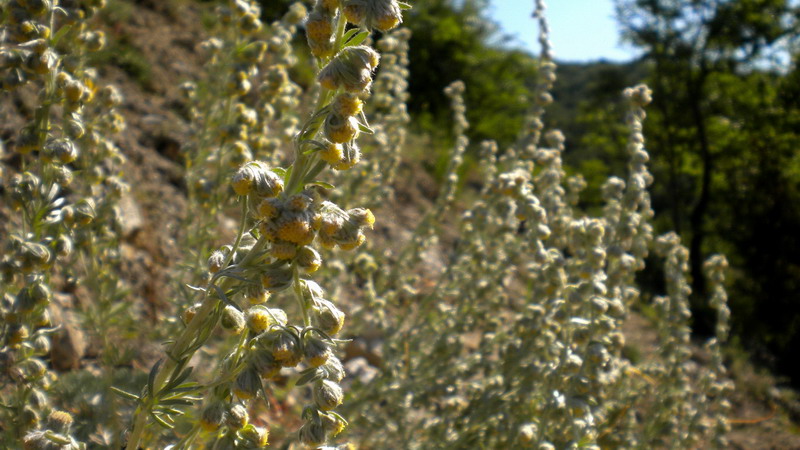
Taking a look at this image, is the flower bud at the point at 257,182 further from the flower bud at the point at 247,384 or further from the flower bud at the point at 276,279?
the flower bud at the point at 247,384

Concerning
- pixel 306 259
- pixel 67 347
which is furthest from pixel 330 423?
pixel 67 347

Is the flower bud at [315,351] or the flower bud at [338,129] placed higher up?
the flower bud at [338,129]

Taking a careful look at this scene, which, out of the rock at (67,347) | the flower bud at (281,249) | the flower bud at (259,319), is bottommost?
the rock at (67,347)

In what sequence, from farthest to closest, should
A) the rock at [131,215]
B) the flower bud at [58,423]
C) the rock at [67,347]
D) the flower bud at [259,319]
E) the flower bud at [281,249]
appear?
the rock at [131,215] → the rock at [67,347] → the flower bud at [58,423] → the flower bud at [259,319] → the flower bud at [281,249]

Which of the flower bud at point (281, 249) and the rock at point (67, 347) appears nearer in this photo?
the flower bud at point (281, 249)

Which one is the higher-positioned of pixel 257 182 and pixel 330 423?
pixel 257 182

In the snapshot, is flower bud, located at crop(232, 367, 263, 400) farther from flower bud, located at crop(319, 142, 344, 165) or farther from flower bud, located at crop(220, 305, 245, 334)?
flower bud, located at crop(319, 142, 344, 165)

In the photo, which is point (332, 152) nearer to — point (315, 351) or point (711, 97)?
point (315, 351)

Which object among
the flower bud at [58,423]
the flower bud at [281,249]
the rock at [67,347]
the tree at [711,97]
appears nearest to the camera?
the flower bud at [281,249]

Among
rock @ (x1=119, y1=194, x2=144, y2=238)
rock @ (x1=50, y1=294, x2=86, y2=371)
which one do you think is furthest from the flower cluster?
rock @ (x1=119, y1=194, x2=144, y2=238)

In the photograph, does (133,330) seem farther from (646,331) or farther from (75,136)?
(646,331)

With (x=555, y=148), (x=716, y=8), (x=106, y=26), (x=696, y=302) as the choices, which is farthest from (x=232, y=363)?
(x=716, y=8)

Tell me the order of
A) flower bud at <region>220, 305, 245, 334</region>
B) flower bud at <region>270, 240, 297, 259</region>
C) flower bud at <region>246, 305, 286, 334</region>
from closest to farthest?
flower bud at <region>270, 240, 297, 259</region>, flower bud at <region>246, 305, 286, 334</region>, flower bud at <region>220, 305, 245, 334</region>

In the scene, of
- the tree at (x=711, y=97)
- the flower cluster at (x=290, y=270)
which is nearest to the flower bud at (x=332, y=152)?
the flower cluster at (x=290, y=270)
